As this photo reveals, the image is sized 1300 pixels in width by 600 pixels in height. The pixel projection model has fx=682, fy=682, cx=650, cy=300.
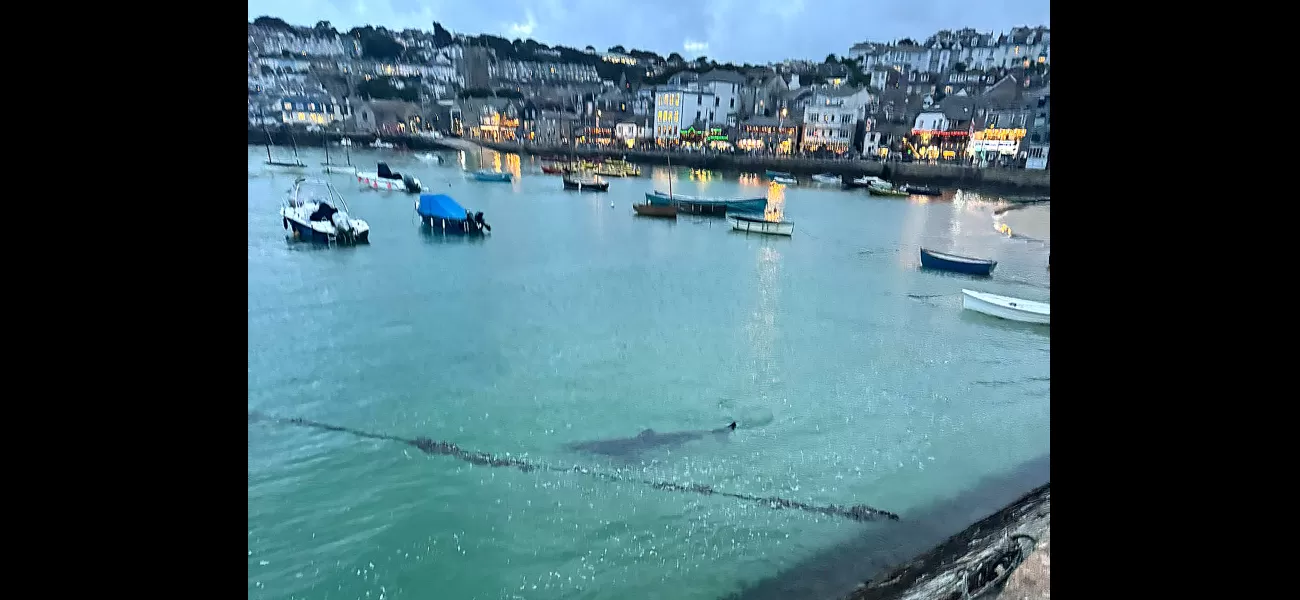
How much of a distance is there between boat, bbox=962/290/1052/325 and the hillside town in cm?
1923

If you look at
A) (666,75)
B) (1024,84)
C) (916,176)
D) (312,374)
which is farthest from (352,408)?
(666,75)

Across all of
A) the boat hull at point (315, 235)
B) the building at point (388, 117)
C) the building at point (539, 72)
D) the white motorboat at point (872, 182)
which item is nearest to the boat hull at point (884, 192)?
the white motorboat at point (872, 182)

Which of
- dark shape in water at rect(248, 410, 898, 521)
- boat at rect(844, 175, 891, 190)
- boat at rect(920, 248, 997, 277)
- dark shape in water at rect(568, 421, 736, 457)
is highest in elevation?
boat at rect(844, 175, 891, 190)

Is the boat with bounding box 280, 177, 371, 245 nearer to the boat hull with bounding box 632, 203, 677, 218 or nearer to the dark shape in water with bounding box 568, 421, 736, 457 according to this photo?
the boat hull with bounding box 632, 203, 677, 218

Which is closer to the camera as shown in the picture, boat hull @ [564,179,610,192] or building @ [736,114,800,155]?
boat hull @ [564,179,610,192]

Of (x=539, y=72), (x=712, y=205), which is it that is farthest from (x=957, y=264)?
(x=539, y=72)

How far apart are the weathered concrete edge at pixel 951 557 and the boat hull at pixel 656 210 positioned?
49.0 feet

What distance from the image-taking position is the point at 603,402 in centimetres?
598

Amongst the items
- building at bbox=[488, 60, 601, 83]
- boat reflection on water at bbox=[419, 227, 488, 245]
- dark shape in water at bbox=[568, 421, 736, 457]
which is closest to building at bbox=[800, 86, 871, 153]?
building at bbox=[488, 60, 601, 83]

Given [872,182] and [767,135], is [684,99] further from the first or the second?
[872,182]

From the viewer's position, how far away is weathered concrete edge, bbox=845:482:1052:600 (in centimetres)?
293

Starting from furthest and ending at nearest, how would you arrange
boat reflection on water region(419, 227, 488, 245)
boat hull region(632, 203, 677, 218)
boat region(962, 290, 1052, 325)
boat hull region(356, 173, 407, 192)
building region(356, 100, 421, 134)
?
building region(356, 100, 421, 134) < boat hull region(356, 173, 407, 192) < boat hull region(632, 203, 677, 218) < boat reflection on water region(419, 227, 488, 245) < boat region(962, 290, 1052, 325)
